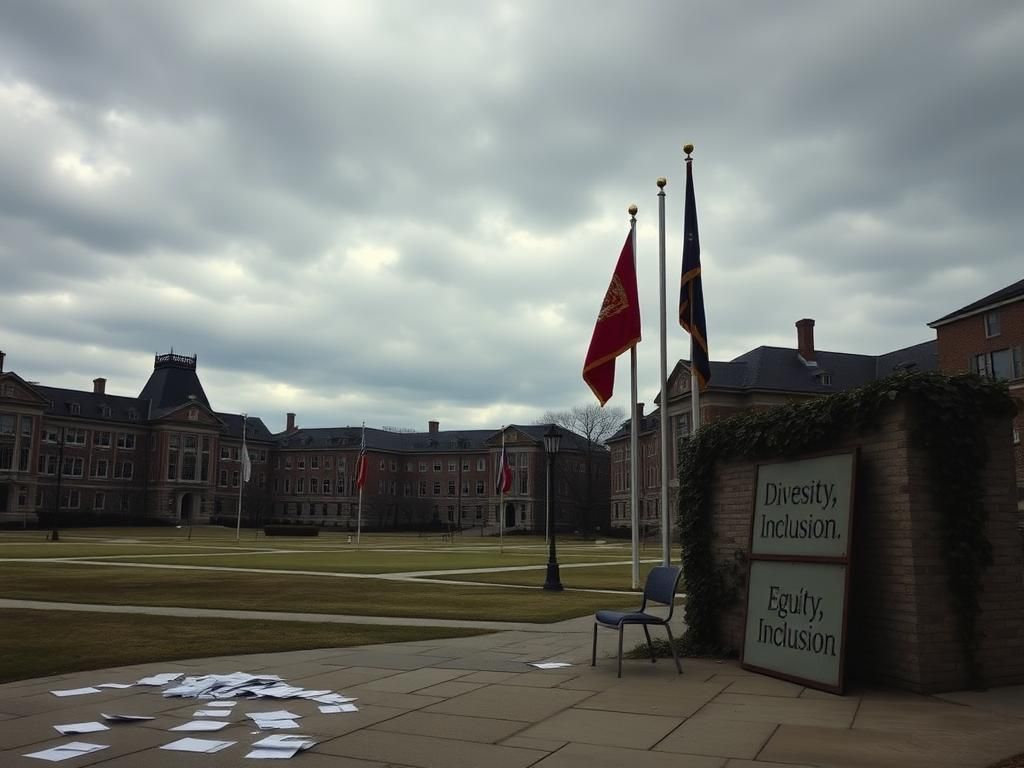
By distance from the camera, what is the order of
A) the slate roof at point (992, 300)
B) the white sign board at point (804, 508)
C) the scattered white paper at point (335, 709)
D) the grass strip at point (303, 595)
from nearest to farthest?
the scattered white paper at point (335, 709) → the white sign board at point (804, 508) → the grass strip at point (303, 595) → the slate roof at point (992, 300)

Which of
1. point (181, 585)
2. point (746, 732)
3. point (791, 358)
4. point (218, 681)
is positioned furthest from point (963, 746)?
point (791, 358)

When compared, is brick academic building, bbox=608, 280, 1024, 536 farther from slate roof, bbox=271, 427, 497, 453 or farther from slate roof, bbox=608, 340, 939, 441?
slate roof, bbox=271, 427, 497, 453

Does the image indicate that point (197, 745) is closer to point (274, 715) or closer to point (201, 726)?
point (201, 726)

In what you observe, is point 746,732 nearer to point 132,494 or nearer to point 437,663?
point 437,663

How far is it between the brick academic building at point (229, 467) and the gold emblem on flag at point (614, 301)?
297 feet

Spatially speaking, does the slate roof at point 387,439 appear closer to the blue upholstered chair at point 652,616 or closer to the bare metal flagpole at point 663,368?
the bare metal flagpole at point 663,368

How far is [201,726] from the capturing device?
648cm

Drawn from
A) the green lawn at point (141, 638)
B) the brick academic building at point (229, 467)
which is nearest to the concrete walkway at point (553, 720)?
the green lawn at point (141, 638)

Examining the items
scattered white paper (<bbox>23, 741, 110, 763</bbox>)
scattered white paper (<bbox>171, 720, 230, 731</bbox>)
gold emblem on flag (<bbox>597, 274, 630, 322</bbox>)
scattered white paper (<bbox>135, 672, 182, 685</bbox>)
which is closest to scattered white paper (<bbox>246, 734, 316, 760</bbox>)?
scattered white paper (<bbox>171, 720, 230, 731</bbox>)

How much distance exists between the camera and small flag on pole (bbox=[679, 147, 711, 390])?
13641 mm

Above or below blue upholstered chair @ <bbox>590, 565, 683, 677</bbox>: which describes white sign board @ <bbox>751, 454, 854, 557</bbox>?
above

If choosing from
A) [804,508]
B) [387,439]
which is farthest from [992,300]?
[387,439]

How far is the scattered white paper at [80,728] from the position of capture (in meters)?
6.34

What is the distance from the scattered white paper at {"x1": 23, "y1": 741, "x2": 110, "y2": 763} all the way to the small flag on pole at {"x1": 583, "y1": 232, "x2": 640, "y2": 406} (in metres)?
10.4
